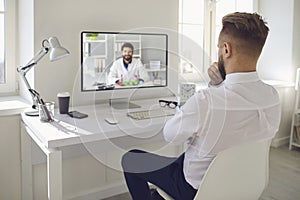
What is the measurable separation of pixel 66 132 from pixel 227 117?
2.80 ft

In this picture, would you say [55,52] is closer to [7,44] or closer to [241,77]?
[7,44]

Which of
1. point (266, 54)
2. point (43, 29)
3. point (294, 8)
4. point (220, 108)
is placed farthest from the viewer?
point (266, 54)

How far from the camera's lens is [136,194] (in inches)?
65.9

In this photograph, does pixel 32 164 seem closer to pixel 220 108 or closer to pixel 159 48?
pixel 159 48

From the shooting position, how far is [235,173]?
1328 millimetres

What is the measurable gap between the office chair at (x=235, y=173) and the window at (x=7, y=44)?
5.64 feet

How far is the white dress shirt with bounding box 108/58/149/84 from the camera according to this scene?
85.6 inches

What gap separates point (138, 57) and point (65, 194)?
3.62 ft

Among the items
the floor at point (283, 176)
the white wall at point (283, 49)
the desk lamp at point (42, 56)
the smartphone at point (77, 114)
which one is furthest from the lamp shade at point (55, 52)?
the white wall at point (283, 49)

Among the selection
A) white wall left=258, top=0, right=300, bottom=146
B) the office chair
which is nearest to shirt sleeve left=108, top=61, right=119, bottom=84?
the office chair

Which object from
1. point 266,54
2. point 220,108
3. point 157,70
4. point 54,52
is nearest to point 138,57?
point 157,70

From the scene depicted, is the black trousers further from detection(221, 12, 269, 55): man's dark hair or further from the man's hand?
detection(221, 12, 269, 55): man's dark hair

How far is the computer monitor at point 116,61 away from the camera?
213cm

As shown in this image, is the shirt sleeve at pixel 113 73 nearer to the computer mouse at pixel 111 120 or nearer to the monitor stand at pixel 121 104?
the monitor stand at pixel 121 104
